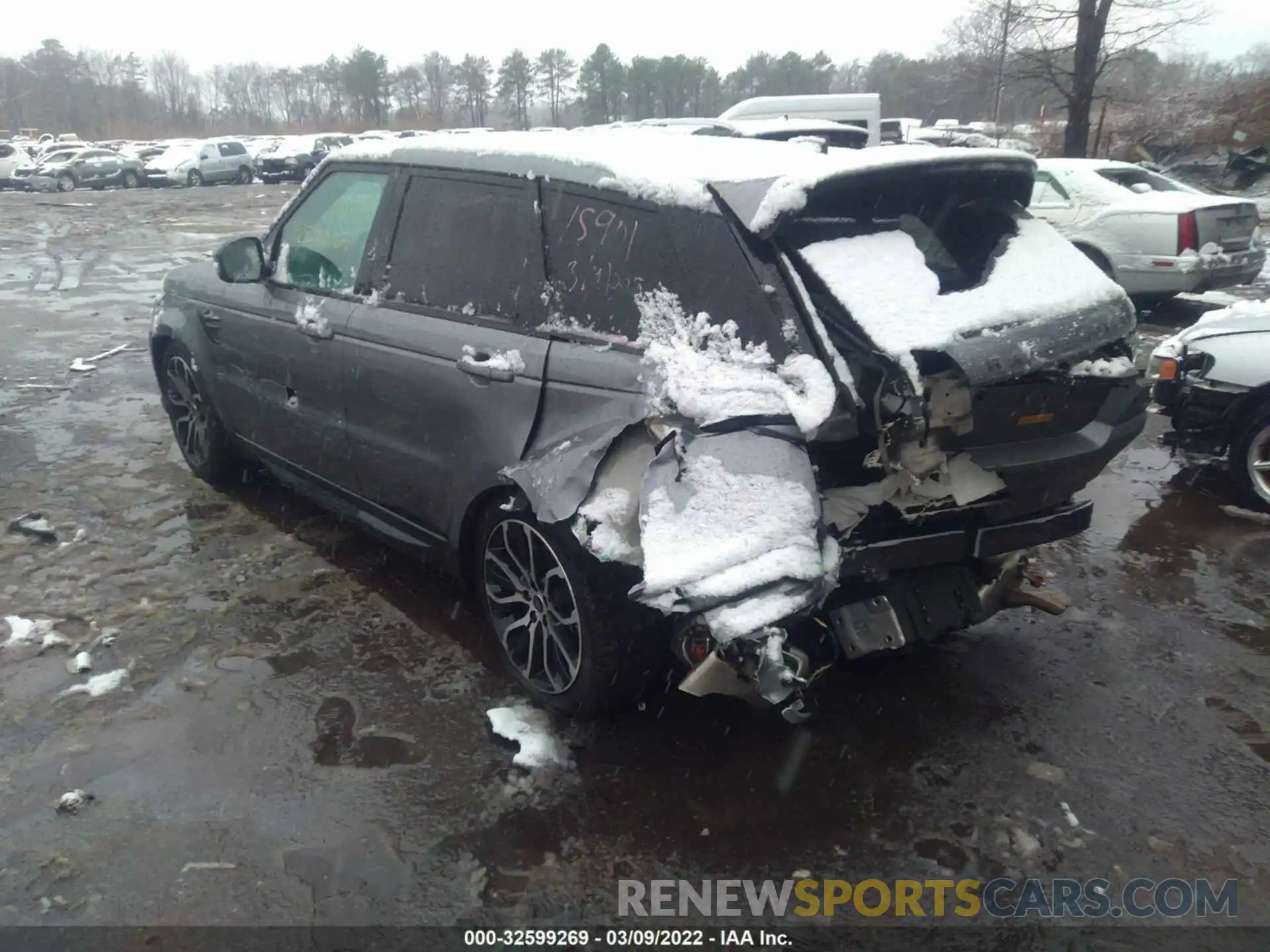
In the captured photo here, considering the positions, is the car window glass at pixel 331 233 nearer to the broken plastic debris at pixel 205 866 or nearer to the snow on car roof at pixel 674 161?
the snow on car roof at pixel 674 161

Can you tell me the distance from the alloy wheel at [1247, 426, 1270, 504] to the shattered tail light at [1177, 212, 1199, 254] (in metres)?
5.44

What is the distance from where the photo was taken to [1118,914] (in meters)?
2.48

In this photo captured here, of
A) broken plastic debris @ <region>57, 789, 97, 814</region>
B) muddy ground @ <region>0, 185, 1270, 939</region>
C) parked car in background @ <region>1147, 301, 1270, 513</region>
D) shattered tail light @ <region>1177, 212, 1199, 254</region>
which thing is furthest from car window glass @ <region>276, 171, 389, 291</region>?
shattered tail light @ <region>1177, 212, 1199, 254</region>

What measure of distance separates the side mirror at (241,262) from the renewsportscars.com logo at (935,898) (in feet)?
10.8

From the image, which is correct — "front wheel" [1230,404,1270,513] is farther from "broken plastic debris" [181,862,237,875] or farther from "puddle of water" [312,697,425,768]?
"broken plastic debris" [181,862,237,875]

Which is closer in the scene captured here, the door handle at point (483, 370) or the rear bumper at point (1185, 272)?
the door handle at point (483, 370)

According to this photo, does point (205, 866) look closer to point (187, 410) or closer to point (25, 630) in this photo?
point (25, 630)

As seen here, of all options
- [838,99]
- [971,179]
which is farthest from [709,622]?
[838,99]

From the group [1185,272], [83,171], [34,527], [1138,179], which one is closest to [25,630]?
[34,527]

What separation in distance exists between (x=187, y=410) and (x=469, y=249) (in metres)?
2.82

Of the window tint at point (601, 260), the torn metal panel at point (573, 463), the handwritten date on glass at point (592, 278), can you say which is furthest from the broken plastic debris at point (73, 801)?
the handwritten date on glass at point (592, 278)

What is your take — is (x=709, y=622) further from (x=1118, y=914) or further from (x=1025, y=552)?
(x=1025, y=552)

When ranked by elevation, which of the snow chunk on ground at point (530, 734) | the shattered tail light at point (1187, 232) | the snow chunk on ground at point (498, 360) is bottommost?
the snow chunk on ground at point (530, 734)

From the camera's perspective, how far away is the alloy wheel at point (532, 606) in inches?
123
